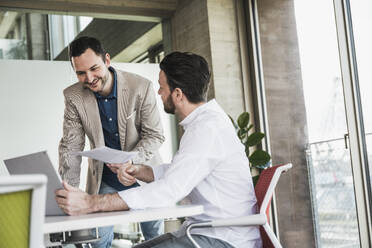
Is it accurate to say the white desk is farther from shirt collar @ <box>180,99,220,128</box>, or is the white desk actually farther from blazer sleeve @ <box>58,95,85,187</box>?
blazer sleeve @ <box>58,95,85,187</box>

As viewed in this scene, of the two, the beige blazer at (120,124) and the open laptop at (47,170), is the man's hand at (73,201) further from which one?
the beige blazer at (120,124)

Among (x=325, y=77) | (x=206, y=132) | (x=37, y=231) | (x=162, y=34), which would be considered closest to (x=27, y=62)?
(x=162, y=34)

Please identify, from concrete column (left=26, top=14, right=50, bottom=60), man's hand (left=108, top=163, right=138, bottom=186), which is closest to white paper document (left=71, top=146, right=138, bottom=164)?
man's hand (left=108, top=163, right=138, bottom=186)

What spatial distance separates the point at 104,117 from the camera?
125 inches

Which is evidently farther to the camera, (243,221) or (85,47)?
(85,47)

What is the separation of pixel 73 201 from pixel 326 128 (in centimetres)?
293

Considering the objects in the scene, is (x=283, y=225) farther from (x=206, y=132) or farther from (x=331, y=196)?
(x=206, y=132)

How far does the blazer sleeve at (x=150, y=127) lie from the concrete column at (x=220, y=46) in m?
1.68

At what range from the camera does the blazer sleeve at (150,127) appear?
10.2ft

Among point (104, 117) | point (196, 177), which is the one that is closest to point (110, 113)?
point (104, 117)

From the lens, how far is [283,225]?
15.4 ft

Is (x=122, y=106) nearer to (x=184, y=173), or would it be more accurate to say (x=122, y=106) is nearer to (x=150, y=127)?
(x=150, y=127)

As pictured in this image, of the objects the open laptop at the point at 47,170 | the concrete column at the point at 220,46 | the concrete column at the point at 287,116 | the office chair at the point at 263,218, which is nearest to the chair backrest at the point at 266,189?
the office chair at the point at 263,218

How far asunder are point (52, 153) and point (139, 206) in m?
3.29
